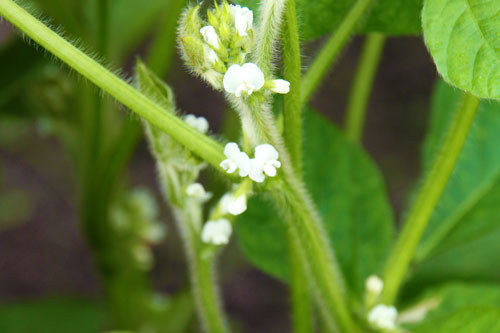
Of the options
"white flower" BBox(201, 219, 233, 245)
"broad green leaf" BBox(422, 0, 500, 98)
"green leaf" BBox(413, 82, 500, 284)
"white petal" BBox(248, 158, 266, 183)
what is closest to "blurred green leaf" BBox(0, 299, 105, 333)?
"green leaf" BBox(413, 82, 500, 284)

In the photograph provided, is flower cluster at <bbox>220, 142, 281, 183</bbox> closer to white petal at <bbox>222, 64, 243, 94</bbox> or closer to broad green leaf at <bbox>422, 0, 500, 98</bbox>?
white petal at <bbox>222, 64, 243, 94</bbox>

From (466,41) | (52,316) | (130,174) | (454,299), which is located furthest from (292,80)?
(130,174)

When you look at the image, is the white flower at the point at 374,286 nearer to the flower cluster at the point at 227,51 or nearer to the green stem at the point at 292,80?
the green stem at the point at 292,80

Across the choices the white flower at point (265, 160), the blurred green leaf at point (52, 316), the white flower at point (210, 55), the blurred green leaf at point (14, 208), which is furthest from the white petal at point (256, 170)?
the blurred green leaf at point (14, 208)

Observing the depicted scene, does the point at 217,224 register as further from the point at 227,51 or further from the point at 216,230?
the point at 227,51

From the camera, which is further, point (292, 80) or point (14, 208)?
point (14, 208)

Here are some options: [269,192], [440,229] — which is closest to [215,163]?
[269,192]
